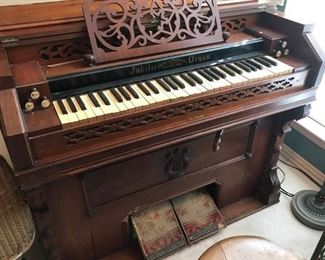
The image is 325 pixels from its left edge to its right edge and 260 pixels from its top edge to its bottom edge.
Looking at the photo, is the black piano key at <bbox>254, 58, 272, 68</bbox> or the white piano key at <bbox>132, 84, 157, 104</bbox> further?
the black piano key at <bbox>254, 58, 272, 68</bbox>

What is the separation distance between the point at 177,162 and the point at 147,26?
1.94 feet

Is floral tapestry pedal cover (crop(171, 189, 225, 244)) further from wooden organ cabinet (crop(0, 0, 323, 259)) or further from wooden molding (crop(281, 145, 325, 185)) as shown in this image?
wooden molding (crop(281, 145, 325, 185))

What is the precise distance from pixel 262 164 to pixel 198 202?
42cm

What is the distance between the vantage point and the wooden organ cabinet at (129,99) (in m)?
0.94

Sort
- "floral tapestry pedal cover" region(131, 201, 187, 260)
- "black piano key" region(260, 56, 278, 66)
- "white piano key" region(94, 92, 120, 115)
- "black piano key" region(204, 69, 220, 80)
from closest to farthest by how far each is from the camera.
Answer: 1. "white piano key" region(94, 92, 120, 115)
2. "black piano key" region(204, 69, 220, 80)
3. "black piano key" region(260, 56, 278, 66)
4. "floral tapestry pedal cover" region(131, 201, 187, 260)

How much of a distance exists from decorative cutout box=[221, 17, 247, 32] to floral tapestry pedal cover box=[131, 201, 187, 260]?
0.89 m

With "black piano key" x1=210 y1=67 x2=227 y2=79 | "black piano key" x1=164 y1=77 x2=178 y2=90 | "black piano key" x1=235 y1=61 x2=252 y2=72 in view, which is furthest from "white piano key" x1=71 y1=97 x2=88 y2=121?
"black piano key" x1=235 y1=61 x2=252 y2=72

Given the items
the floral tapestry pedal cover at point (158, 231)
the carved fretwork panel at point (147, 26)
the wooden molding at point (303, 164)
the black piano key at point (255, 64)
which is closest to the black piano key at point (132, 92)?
the carved fretwork panel at point (147, 26)

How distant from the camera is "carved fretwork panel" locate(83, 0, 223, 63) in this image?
105cm

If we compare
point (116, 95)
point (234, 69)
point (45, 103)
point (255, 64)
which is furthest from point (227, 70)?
point (45, 103)

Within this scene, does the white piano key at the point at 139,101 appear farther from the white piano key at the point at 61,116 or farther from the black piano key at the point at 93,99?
the white piano key at the point at 61,116

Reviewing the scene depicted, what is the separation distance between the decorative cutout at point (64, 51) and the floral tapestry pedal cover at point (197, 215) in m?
0.87

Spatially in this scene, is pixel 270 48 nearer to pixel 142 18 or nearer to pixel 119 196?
pixel 142 18

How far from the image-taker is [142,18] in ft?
3.75
